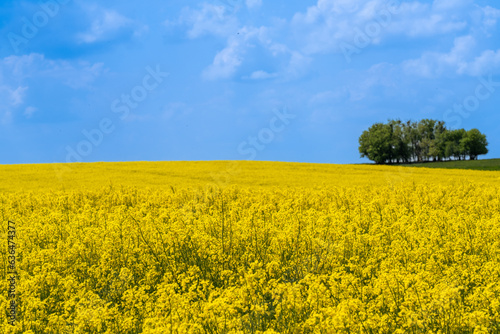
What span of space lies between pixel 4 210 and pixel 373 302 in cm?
1327

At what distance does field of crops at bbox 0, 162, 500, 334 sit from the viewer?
472 cm

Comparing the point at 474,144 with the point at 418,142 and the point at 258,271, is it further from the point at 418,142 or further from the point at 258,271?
the point at 258,271

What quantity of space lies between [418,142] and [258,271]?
93.3 meters

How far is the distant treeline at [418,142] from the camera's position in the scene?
83812mm

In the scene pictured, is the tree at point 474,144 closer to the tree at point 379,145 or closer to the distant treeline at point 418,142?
the distant treeline at point 418,142

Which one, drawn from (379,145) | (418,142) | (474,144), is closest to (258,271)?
(379,145)

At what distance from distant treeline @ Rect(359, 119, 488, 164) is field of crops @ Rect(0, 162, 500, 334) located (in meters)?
71.0

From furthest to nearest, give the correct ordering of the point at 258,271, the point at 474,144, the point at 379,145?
the point at 474,144 < the point at 379,145 < the point at 258,271

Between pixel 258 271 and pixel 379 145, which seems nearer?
pixel 258 271

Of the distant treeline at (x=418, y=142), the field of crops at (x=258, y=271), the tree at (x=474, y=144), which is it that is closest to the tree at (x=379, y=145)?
the distant treeline at (x=418, y=142)

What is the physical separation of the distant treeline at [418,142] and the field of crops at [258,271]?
70973 millimetres

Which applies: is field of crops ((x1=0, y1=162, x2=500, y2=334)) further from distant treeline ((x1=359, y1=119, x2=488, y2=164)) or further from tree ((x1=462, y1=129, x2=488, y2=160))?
tree ((x1=462, y1=129, x2=488, y2=160))

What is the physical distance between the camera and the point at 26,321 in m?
5.49

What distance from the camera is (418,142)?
91.4m
